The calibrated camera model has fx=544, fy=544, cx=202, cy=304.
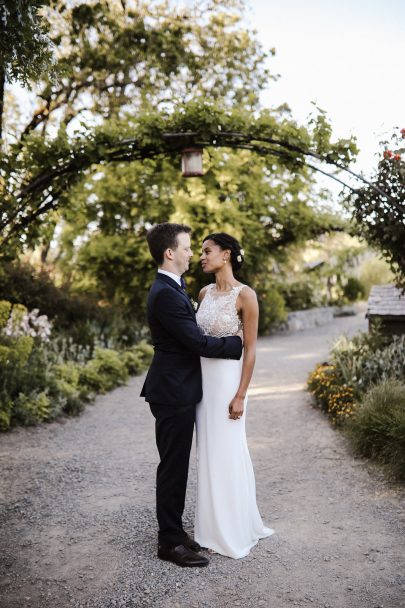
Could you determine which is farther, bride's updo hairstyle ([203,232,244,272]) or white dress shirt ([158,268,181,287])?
bride's updo hairstyle ([203,232,244,272])

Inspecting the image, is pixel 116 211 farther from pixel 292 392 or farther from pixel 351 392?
pixel 351 392

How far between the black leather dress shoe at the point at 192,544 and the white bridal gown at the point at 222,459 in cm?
4

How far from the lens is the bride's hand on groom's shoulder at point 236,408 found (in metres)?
3.91

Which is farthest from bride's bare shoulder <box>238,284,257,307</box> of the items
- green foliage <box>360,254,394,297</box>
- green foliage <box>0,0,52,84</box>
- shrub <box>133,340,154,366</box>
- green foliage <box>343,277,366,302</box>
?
green foliage <box>360,254,394,297</box>

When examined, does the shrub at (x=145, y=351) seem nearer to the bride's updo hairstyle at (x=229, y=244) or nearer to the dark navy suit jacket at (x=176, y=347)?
the bride's updo hairstyle at (x=229, y=244)

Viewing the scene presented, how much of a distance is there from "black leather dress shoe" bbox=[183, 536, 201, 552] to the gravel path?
6.8 inches

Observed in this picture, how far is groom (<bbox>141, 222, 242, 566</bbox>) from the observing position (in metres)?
3.76

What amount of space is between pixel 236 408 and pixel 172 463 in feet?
1.95

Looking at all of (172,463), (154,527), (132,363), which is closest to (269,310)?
(132,363)

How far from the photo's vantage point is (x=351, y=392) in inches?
309

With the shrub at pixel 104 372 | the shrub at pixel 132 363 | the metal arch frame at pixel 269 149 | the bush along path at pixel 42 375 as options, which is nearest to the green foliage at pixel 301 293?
the shrub at pixel 132 363

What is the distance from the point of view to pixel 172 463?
12.6 feet

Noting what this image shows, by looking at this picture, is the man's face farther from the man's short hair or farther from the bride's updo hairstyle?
the bride's updo hairstyle

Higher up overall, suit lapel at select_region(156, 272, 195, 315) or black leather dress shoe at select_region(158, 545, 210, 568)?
suit lapel at select_region(156, 272, 195, 315)
